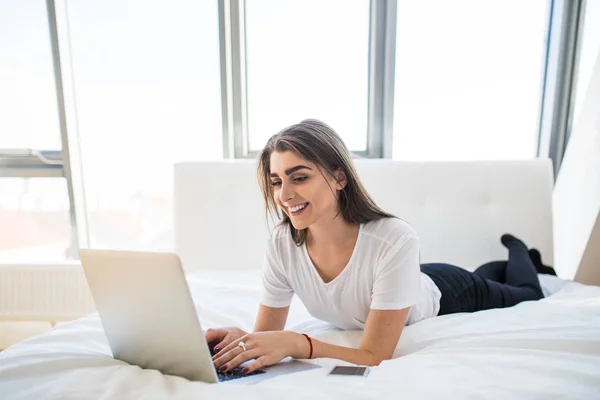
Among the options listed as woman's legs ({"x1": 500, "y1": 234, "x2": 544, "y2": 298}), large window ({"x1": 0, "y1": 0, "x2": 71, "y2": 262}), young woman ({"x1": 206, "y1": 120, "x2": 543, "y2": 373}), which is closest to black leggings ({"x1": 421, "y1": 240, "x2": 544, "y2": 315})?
woman's legs ({"x1": 500, "y1": 234, "x2": 544, "y2": 298})

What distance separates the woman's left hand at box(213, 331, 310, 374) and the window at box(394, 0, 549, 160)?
1.58 meters

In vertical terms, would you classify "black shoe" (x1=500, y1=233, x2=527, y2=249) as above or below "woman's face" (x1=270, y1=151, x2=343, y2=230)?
below

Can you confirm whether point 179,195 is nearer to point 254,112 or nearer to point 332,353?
point 254,112

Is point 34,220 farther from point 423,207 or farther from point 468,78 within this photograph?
point 468,78

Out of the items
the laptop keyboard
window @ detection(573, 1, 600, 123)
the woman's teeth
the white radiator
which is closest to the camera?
the laptop keyboard

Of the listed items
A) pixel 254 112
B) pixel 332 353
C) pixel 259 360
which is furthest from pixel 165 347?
pixel 254 112

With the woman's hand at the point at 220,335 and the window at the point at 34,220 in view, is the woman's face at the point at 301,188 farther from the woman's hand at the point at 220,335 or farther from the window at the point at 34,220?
the window at the point at 34,220

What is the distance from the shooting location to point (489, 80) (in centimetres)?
222

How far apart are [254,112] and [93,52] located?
3.03 feet

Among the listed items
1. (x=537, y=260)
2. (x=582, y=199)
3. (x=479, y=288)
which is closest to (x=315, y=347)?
(x=479, y=288)

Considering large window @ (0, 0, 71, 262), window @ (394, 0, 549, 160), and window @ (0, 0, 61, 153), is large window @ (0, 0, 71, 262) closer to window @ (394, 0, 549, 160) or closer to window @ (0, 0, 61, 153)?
window @ (0, 0, 61, 153)

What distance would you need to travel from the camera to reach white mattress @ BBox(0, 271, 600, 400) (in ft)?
2.23

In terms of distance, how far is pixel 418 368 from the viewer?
31.2 inches

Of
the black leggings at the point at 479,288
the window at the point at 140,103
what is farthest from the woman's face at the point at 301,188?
the window at the point at 140,103
